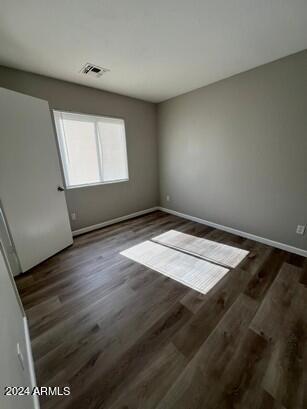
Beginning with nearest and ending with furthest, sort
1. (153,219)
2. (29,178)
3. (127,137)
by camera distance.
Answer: (29,178)
(127,137)
(153,219)

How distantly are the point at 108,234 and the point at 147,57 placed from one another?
2.57 metres

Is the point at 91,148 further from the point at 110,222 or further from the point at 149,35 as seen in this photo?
the point at 149,35

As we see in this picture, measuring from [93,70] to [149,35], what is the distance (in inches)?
37.8

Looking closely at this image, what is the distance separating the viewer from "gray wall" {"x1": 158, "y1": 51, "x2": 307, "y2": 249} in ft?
7.06

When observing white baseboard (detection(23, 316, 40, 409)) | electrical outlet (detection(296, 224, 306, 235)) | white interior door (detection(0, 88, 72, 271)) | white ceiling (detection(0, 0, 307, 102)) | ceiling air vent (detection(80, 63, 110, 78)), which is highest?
white ceiling (detection(0, 0, 307, 102))

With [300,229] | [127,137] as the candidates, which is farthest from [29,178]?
[300,229]

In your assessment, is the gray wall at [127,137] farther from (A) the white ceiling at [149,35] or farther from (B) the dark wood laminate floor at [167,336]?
(B) the dark wood laminate floor at [167,336]

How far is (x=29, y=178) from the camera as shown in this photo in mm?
2088

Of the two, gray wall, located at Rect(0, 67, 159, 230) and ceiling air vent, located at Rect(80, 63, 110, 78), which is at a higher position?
ceiling air vent, located at Rect(80, 63, 110, 78)

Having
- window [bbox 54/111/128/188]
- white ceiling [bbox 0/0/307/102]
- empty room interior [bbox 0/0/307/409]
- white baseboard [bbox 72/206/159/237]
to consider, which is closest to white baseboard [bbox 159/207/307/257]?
empty room interior [bbox 0/0/307/409]

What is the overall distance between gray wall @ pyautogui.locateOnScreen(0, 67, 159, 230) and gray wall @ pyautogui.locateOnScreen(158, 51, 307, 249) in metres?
0.53

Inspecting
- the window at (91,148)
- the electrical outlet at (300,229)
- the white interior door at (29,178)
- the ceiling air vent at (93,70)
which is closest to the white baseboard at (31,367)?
the white interior door at (29,178)

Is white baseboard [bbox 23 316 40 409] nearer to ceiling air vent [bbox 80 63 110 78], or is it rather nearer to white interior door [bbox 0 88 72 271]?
white interior door [bbox 0 88 72 271]

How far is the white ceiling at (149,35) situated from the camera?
4.42ft
